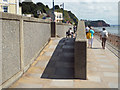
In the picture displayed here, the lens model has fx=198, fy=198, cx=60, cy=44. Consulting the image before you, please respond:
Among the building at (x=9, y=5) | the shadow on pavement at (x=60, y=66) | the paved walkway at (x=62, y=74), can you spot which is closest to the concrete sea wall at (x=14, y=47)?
the paved walkway at (x=62, y=74)

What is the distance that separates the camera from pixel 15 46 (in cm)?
594

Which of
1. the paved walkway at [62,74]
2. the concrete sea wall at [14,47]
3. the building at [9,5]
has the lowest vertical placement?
the paved walkway at [62,74]

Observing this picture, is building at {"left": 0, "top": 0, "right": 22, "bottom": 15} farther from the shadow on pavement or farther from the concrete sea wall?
the concrete sea wall

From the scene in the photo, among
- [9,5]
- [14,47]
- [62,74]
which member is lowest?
[62,74]

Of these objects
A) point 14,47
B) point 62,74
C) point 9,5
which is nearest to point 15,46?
point 14,47

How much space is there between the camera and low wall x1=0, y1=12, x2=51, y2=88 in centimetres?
514

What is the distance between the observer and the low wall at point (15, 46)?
5137 millimetres

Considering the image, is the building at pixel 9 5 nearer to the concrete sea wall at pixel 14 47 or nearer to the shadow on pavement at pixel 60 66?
the shadow on pavement at pixel 60 66

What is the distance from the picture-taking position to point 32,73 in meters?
6.72

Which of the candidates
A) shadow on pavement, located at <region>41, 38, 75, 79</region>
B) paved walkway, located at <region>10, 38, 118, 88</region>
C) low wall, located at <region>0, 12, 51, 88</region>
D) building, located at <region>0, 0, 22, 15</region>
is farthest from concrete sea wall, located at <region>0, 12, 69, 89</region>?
building, located at <region>0, 0, 22, 15</region>

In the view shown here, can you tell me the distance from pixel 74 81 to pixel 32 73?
157 cm

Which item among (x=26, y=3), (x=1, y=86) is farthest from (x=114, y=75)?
(x=26, y=3)

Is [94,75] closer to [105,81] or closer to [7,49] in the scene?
[105,81]

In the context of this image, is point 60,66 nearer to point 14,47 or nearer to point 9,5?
point 14,47
